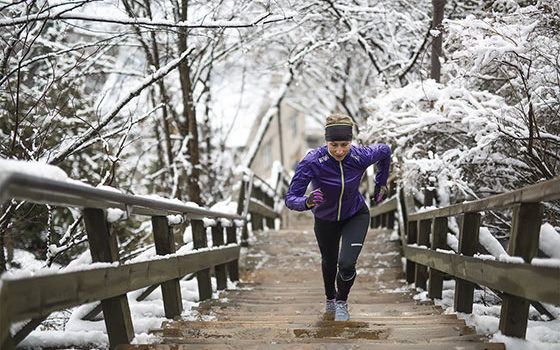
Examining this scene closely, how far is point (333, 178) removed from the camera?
13.5 feet

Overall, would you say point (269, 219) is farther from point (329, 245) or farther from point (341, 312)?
point (341, 312)

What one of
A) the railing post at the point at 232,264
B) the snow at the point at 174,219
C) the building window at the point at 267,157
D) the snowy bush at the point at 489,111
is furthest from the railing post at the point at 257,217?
the building window at the point at 267,157

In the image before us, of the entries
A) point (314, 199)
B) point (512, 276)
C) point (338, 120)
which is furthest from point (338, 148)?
point (512, 276)

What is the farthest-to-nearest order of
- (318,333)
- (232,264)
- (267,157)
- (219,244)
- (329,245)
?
(267,157) → (232,264) → (219,244) → (329,245) → (318,333)

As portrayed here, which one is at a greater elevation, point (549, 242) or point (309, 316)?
point (549, 242)

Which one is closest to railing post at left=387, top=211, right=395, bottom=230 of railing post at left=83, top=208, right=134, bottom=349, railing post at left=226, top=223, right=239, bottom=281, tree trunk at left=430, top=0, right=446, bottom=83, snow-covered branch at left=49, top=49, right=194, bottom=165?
railing post at left=226, top=223, right=239, bottom=281

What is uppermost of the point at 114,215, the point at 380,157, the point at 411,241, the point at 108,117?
the point at 108,117

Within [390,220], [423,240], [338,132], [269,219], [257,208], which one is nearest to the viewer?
[338,132]

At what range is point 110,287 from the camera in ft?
8.67

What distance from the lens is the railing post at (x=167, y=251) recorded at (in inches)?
141

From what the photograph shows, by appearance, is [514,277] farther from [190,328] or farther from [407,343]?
[190,328]

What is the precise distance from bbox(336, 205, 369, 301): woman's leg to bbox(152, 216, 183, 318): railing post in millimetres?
1342

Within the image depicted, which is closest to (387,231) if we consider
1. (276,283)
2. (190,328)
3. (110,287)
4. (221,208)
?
(276,283)

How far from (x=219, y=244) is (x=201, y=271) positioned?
819 mm
